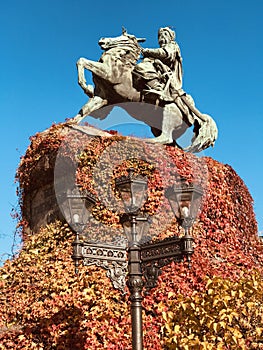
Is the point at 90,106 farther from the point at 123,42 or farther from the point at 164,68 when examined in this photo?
the point at 164,68

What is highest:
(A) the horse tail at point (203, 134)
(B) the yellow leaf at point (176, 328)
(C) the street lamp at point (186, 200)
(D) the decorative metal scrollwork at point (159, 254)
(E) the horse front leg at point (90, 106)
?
(E) the horse front leg at point (90, 106)

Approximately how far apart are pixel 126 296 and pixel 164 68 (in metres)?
5.47

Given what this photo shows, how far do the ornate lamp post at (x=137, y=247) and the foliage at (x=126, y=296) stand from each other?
0.67 metres

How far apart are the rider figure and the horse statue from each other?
0.11 meters

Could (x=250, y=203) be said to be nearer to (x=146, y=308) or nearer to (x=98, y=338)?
(x=146, y=308)

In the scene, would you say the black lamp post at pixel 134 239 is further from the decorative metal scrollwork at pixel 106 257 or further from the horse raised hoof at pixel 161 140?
the horse raised hoof at pixel 161 140

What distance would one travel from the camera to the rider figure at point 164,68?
10969mm

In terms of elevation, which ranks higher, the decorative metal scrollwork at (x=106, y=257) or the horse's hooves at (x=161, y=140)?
the horse's hooves at (x=161, y=140)

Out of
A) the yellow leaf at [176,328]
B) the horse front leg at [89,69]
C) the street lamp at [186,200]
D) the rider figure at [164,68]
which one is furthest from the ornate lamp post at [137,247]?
the rider figure at [164,68]

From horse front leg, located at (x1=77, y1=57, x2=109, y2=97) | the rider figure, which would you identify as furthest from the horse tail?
horse front leg, located at (x1=77, y1=57, x2=109, y2=97)

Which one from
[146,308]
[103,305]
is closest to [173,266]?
[146,308]

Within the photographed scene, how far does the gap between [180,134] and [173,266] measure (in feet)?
12.7

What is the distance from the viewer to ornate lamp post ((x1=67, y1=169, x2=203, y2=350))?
15.1 ft

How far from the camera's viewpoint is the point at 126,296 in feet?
25.4
